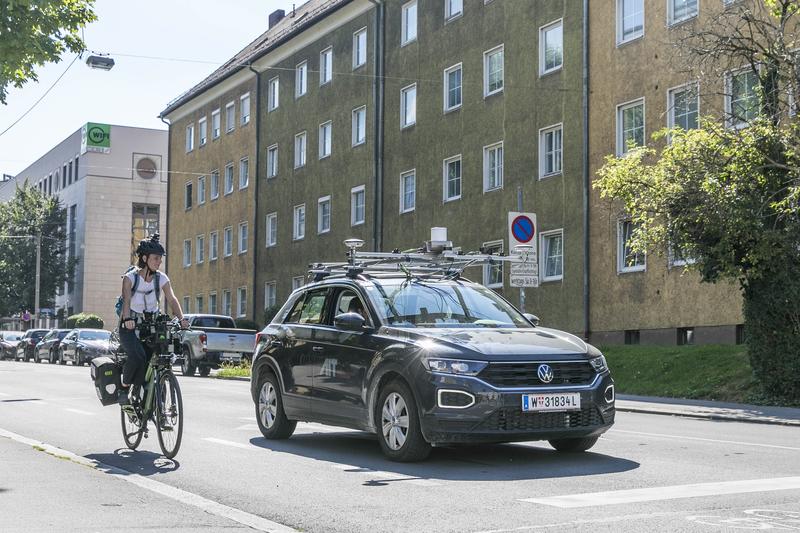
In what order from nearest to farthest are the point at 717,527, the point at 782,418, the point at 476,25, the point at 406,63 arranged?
the point at 717,527
the point at 782,418
the point at 476,25
the point at 406,63

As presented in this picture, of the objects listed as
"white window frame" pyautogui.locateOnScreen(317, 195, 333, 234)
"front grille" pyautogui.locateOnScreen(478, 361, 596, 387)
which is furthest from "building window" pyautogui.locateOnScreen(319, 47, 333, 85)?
"front grille" pyautogui.locateOnScreen(478, 361, 596, 387)

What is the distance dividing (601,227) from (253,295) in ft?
83.9

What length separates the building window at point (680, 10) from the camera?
91.2 feet

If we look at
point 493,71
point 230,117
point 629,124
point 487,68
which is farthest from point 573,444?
point 230,117

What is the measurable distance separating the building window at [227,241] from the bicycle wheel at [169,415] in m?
45.6

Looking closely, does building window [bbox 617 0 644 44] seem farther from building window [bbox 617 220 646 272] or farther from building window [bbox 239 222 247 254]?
building window [bbox 239 222 247 254]

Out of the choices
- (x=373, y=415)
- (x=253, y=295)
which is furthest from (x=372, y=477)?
(x=253, y=295)

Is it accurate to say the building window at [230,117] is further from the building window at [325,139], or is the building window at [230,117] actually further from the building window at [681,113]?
the building window at [681,113]

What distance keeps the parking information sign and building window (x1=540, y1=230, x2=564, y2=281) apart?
9.75 m

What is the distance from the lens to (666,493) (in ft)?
26.2

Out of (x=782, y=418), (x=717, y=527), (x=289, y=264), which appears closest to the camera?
(x=717, y=527)

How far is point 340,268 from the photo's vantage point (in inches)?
483

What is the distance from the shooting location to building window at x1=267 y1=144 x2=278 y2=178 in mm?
51406

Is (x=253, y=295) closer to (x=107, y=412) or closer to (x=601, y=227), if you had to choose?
(x=601, y=227)
